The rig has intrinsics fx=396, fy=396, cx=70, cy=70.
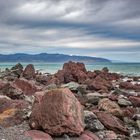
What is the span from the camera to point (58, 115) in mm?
17406

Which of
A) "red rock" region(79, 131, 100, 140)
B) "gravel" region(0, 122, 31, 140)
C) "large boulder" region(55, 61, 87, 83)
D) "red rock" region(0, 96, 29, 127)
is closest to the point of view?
"gravel" region(0, 122, 31, 140)

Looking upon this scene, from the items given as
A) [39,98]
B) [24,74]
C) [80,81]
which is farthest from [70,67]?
[39,98]

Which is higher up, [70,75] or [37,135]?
[37,135]

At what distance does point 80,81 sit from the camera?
5219 centimetres

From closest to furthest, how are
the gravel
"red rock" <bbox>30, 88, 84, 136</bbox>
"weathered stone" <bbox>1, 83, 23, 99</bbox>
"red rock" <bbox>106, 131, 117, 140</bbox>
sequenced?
the gravel
"red rock" <bbox>30, 88, 84, 136</bbox>
"red rock" <bbox>106, 131, 117, 140</bbox>
"weathered stone" <bbox>1, 83, 23, 99</bbox>

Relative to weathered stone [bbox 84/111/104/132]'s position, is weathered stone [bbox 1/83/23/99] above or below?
above

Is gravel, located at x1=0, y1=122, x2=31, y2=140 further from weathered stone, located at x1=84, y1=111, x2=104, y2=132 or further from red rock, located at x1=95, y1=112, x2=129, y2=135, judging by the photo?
red rock, located at x1=95, y1=112, x2=129, y2=135

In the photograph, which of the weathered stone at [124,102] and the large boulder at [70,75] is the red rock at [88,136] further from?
the large boulder at [70,75]

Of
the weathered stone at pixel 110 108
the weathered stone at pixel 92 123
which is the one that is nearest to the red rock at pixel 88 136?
the weathered stone at pixel 92 123

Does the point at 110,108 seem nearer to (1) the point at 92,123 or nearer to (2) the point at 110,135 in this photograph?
(2) the point at 110,135

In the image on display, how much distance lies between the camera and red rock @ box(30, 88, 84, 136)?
17.3 metres

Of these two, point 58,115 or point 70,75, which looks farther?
point 70,75

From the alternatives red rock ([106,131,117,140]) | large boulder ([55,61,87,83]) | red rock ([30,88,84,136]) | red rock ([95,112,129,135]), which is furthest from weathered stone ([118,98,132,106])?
large boulder ([55,61,87,83])

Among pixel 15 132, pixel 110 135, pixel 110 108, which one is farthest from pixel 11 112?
pixel 110 108
